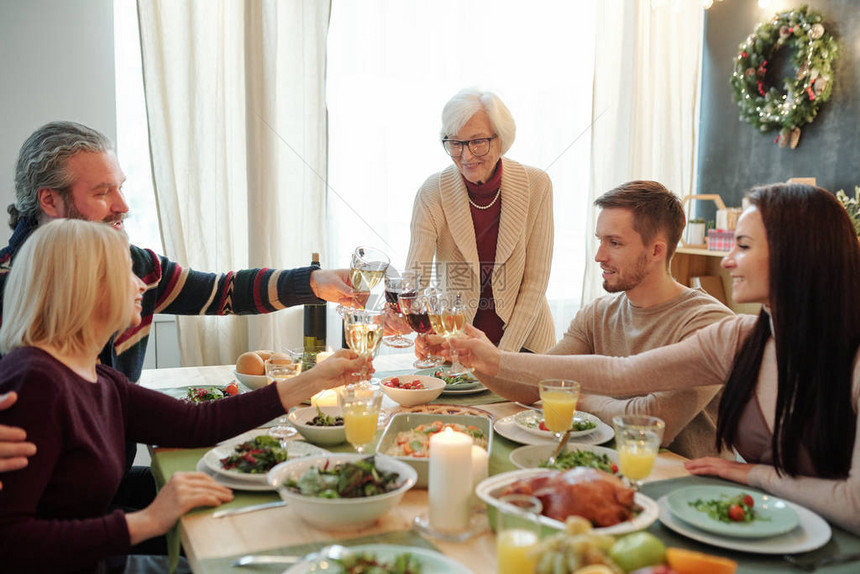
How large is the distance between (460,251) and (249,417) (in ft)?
4.30

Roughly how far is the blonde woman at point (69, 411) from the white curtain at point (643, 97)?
381 centimetres

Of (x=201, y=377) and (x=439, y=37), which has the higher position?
(x=439, y=37)

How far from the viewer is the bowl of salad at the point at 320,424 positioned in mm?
1638

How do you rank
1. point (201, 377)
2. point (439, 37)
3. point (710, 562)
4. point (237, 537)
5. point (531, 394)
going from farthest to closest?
point (439, 37)
point (201, 377)
point (531, 394)
point (237, 537)
point (710, 562)

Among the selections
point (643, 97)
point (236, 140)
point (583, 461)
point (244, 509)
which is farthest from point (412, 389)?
point (643, 97)

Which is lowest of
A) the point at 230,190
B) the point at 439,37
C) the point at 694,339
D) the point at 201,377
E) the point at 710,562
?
the point at 201,377

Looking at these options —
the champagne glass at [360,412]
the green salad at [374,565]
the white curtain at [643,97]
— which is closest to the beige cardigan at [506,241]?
the champagne glass at [360,412]

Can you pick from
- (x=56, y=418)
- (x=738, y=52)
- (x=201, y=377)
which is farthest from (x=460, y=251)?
(x=738, y=52)

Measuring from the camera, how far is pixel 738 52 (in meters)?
4.76

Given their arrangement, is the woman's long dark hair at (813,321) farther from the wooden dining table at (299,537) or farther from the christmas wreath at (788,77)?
the christmas wreath at (788,77)

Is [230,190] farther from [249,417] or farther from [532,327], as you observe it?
[249,417]

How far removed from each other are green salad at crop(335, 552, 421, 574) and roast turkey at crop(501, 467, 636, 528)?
0.79ft

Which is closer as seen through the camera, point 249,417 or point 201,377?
point 249,417

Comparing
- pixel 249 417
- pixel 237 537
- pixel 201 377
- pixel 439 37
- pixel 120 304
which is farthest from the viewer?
pixel 439 37
